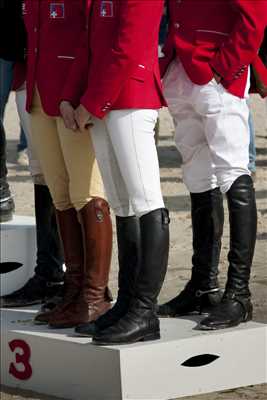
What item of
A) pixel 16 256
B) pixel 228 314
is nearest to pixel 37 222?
pixel 16 256

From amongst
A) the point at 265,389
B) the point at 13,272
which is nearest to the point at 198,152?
the point at 265,389

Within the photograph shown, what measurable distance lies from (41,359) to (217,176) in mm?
1020

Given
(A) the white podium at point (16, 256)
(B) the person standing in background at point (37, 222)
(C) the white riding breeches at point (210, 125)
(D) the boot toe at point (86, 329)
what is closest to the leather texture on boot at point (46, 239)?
(B) the person standing in background at point (37, 222)

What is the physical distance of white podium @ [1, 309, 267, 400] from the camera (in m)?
4.37

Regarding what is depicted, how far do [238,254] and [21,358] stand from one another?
3.27 feet

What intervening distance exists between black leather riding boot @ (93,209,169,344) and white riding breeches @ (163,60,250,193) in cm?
34

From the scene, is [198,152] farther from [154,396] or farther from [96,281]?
[154,396]

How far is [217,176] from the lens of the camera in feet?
15.0

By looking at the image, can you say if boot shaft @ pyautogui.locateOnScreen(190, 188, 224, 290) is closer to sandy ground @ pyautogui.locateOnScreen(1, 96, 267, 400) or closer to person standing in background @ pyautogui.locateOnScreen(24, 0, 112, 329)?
person standing in background @ pyautogui.locateOnScreen(24, 0, 112, 329)

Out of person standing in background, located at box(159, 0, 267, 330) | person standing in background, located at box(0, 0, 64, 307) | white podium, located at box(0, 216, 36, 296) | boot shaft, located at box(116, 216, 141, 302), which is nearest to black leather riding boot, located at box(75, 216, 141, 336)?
boot shaft, located at box(116, 216, 141, 302)

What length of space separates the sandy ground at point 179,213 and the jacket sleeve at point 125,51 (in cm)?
121

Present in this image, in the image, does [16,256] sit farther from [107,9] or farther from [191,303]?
[107,9]

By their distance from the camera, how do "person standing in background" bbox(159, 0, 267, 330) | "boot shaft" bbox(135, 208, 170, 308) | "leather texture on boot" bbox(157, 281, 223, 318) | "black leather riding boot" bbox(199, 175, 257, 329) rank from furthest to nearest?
"leather texture on boot" bbox(157, 281, 223, 318) → "black leather riding boot" bbox(199, 175, 257, 329) → "person standing in background" bbox(159, 0, 267, 330) → "boot shaft" bbox(135, 208, 170, 308)

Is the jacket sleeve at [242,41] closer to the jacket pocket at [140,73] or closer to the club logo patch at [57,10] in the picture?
the jacket pocket at [140,73]
